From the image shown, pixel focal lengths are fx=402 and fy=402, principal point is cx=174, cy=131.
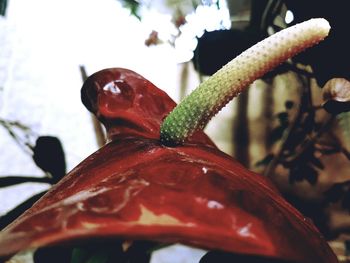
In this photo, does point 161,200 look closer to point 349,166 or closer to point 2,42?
point 349,166

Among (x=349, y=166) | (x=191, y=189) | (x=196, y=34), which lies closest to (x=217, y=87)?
(x=191, y=189)

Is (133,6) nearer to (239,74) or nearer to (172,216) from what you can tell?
(239,74)

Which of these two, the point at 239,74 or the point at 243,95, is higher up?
the point at 239,74

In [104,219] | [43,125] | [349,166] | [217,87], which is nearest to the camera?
[104,219]

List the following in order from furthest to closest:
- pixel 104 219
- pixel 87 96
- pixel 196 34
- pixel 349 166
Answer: pixel 349 166
pixel 196 34
pixel 87 96
pixel 104 219

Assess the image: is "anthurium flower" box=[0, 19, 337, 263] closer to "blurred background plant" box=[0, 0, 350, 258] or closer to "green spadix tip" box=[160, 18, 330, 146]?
"green spadix tip" box=[160, 18, 330, 146]

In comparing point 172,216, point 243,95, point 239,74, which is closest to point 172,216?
point 172,216

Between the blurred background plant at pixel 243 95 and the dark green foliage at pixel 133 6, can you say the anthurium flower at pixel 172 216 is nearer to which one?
the blurred background plant at pixel 243 95
